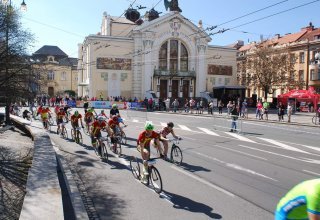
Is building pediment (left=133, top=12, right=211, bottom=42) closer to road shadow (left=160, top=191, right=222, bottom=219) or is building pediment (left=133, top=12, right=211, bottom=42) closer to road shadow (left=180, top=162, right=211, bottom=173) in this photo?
road shadow (left=180, top=162, right=211, bottom=173)

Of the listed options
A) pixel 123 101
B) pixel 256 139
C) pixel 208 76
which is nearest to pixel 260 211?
pixel 256 139

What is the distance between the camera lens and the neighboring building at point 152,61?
56000 mm

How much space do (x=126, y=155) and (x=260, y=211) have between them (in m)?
7.96

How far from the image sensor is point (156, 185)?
9.65m

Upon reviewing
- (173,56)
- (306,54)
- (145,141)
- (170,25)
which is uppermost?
(170,25)

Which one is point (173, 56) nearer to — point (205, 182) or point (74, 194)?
point (205, 182)

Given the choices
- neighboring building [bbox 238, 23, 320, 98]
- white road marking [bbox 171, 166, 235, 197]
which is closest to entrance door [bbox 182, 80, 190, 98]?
neighboring building [bbox 238, 23, 320, 98]

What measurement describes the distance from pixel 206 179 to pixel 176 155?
260 cm

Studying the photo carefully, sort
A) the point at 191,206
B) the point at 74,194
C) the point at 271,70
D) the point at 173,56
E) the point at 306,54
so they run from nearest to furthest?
the point at 191,206 → the point at 74,194 → the point at 271,70 → the point at 306,54 → the point at 173,56

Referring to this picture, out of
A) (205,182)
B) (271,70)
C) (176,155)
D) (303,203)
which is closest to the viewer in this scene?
(303,203)

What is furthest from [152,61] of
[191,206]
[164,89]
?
[191,206]

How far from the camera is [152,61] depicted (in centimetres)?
5791

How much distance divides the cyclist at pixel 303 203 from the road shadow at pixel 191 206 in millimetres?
4200

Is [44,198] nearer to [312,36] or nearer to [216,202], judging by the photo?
[216,202]
